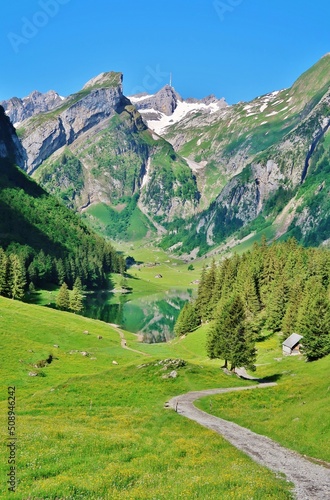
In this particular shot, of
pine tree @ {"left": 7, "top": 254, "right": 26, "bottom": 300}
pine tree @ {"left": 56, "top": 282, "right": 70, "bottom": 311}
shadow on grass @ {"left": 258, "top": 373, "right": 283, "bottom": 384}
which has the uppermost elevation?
pine tree @ {"left": 7, "top": 254, "right": 26, "bottom": 300}

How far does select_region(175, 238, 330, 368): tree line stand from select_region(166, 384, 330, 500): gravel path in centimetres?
3120

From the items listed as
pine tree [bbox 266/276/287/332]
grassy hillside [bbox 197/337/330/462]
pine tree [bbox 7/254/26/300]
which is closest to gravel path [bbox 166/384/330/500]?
grassy hillside [bbox 197/337/330/462]

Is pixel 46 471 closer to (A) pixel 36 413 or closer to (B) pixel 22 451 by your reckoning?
(B) pixel 22 451

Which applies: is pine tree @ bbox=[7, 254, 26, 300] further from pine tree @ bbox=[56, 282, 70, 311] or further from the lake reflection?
the lake reflection

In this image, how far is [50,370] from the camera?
72.7 metres

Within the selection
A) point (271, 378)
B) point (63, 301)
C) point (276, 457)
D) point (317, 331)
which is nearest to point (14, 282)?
point (63, 301)

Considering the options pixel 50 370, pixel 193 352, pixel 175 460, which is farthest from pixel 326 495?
pixel 193 352

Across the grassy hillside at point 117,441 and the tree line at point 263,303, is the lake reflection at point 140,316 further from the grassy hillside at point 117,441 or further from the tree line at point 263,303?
the grassy hillside at point 117,441

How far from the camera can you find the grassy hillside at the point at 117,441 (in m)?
17.2

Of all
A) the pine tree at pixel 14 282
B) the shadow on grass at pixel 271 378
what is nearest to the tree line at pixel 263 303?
the shadow on grass at pixel 271 378

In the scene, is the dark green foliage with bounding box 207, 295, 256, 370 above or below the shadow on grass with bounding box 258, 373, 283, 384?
above

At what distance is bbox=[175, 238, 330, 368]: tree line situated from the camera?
246ft

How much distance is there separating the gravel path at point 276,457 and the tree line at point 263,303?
31204 mm

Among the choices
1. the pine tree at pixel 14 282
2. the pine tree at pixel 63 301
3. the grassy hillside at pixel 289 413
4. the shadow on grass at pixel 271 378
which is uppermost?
the pine tree at pixel 14 282
